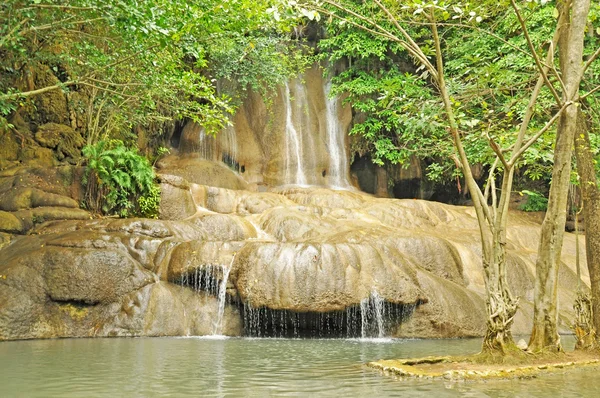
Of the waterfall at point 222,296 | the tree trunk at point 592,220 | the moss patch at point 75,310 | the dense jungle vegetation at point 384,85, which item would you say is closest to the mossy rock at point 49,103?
the dense jungle vegetation at point 384,85

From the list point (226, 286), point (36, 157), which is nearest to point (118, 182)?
point (36, 157)

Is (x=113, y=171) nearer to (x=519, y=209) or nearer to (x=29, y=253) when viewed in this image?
(x=29, y=253)

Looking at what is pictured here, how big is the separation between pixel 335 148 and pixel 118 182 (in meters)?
12.3

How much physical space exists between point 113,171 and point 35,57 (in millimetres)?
4857

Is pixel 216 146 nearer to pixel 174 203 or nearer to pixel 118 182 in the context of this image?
pixel 174 203

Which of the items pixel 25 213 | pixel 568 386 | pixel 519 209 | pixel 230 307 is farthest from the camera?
pixel 519 209

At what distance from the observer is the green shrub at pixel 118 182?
50.0ft

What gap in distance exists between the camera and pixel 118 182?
1525 cm

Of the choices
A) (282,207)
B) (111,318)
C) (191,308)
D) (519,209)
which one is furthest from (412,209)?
(111,318)

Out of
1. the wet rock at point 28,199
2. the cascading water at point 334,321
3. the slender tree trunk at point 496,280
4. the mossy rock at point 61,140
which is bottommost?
the cascading water at point 334,321

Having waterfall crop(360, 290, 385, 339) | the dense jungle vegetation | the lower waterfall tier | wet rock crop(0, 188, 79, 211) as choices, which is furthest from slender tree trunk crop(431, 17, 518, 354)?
wet rock crop(0, 188, 79, 211)

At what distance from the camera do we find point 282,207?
1675 centimetres

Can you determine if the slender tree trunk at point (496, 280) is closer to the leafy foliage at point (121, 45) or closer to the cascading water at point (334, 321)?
the leafy foliage at point (121, 45)

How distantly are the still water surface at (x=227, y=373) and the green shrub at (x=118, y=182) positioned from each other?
20.0 ft
